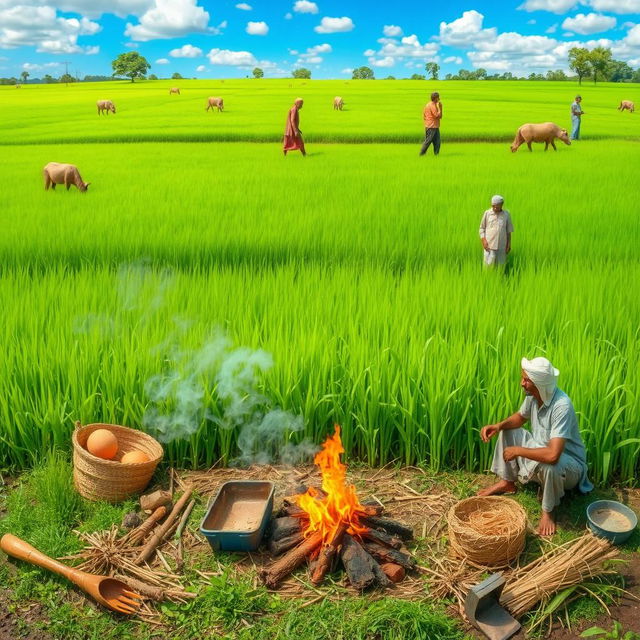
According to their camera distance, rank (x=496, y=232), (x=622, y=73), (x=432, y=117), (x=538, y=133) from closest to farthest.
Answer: (x=496, y=232)
(x=432, y=117)
(x=538, y=133)
(x=622, y=73)

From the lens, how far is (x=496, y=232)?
18.6 feet

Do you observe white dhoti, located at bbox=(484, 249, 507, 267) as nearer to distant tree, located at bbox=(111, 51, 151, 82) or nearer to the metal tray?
the metal tray

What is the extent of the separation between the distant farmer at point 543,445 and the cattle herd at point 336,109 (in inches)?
358

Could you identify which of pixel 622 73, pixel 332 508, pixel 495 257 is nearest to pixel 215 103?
pixel 495 257

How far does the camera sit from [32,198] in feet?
31.4

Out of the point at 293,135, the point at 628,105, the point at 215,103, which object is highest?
the point at 628,105

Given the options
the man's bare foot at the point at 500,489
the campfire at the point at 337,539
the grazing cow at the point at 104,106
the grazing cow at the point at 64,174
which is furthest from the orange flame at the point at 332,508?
the grazing cow at the point at 104,106

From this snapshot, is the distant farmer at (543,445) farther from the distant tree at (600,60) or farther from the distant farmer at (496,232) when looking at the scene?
the distant tree at (600,60)

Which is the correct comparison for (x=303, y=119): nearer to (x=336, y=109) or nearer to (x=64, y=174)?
(x=336, y=109)

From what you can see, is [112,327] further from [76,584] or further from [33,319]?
[76,584]

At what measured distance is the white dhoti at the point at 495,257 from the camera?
5.77 m

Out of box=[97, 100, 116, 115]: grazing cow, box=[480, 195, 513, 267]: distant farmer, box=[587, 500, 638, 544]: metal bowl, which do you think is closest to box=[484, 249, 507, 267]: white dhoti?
box=[480, 195, 513, 267]: distant farmer

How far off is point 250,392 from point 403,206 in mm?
5916

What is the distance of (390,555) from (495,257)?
383 cm
